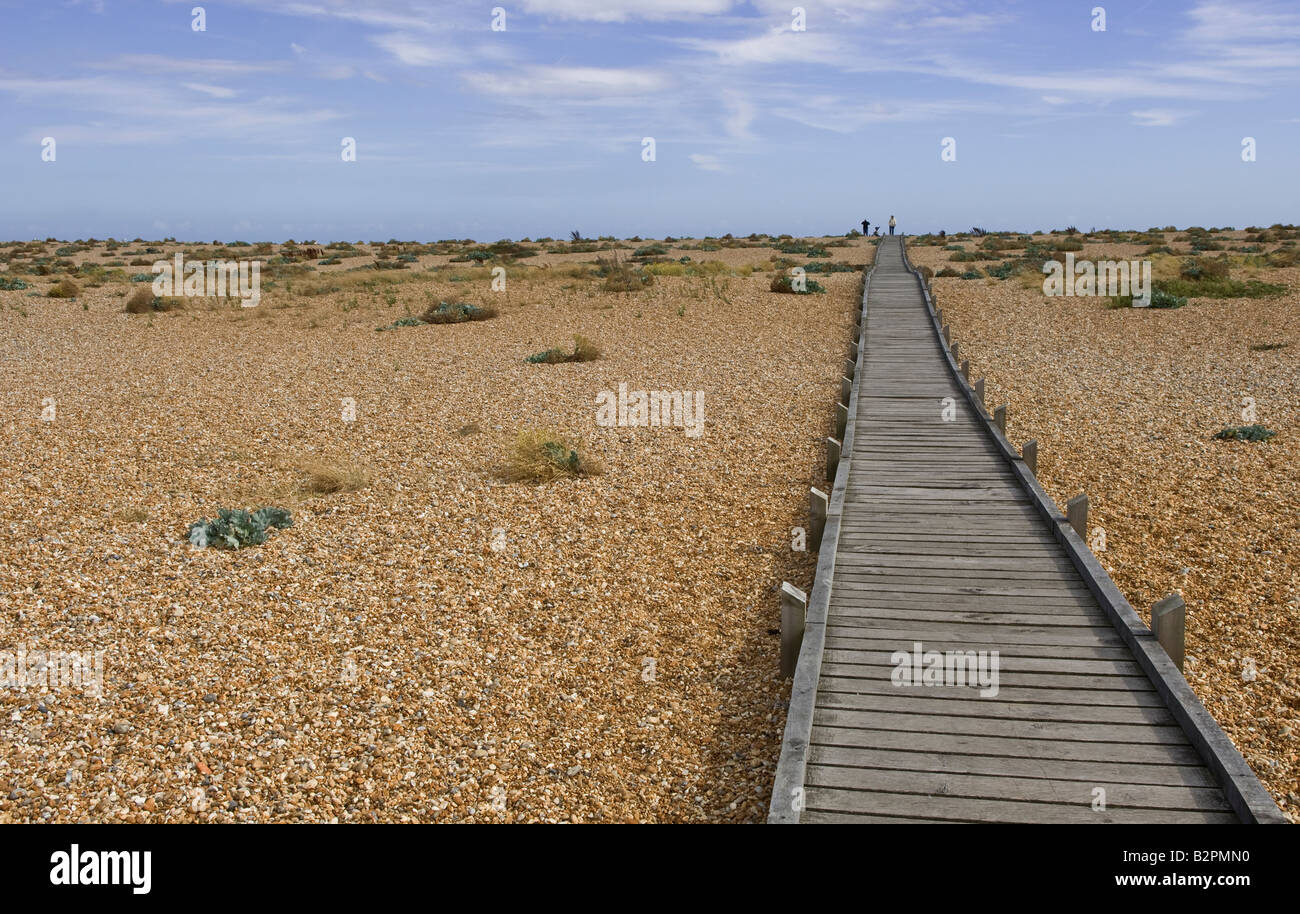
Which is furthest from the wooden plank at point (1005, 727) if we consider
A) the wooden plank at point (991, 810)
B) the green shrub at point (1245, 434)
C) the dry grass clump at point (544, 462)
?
the green shrub at point (1245, 434)

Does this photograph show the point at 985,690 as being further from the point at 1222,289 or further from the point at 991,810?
the point at 1222,289

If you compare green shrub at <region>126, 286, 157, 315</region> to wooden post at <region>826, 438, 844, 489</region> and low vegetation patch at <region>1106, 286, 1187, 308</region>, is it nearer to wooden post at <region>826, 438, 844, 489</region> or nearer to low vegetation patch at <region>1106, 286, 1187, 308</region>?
wooden post at <region>826, 438, 844, 489</region>

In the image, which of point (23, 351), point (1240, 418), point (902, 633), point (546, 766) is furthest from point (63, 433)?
point (1240, 418)

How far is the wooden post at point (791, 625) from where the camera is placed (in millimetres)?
6086

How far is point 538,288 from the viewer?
30.3 meters

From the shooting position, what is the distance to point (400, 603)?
7531 mm

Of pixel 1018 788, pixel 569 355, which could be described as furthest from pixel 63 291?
pixel 1018 788

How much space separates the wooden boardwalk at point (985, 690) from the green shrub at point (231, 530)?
521 cm

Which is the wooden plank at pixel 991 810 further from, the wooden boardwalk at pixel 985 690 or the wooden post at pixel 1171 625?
the wooden post at pixel 1171 625

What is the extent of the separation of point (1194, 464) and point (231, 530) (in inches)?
415

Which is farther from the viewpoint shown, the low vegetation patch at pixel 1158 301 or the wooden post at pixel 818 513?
the low vegetation patch at pixel 1158 301

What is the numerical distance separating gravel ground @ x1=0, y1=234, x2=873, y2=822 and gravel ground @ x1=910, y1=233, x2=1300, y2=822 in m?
2.93

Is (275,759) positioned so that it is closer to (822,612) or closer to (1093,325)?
(822,612)
